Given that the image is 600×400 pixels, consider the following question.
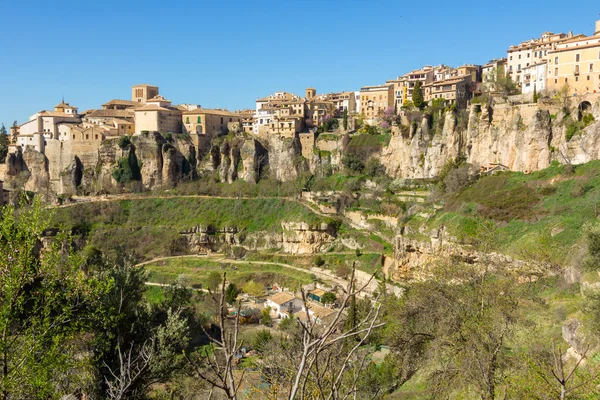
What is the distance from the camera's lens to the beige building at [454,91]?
4759 cm

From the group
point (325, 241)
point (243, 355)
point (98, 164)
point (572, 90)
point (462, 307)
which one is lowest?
point (243, 355)

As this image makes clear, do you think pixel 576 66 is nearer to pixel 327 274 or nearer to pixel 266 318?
pixel 327 274

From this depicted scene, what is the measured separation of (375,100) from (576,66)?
925 inches

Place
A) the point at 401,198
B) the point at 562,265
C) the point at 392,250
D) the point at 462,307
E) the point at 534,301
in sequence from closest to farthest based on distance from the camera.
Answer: the point at 462,307 < the point at 534,301 < the point at 562,265 < the point at 392,250 < the point at 401,198

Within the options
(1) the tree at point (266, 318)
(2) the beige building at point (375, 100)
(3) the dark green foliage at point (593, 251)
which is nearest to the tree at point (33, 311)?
(3) the dark green foliage at point (593, 251)

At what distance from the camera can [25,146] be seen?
2282 inches

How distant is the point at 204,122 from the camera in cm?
5856

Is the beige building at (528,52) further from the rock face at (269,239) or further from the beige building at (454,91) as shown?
the rock face at (269,239)

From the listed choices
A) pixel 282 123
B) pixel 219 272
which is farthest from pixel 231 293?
pixel 282 123

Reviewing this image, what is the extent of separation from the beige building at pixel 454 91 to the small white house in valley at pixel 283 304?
25377 mm

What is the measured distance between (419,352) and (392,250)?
67.8 ft

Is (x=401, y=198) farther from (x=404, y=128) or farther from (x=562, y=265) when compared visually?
(x=562, y=265)

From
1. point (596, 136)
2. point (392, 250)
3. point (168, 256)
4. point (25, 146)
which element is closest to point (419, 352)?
point (392, 250)

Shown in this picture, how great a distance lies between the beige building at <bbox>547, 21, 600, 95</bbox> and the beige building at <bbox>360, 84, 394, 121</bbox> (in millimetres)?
19618
